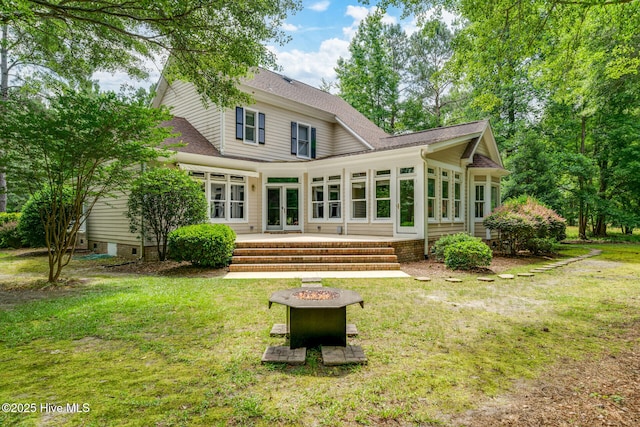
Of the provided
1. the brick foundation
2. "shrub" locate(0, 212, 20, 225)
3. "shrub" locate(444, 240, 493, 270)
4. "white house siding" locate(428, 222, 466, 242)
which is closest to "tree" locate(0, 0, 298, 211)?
the brick foundation

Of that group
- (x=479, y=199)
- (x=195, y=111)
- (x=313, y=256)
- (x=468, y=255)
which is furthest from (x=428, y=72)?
(x=313, y=256)

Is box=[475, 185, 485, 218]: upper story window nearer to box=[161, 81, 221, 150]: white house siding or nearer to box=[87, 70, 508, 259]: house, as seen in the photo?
box=[87, 70, 508, 259]: house

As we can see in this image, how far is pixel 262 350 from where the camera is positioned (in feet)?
11.3

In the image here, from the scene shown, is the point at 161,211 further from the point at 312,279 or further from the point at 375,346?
the point at 375,346

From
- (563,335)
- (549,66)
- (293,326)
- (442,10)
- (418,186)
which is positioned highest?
(442,10)

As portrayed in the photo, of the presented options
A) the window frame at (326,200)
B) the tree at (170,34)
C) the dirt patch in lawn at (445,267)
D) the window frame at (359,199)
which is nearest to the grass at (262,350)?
the dirt patch in lawn at (445,267)

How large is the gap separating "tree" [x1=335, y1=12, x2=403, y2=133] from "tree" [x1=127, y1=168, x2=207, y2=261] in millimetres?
18788

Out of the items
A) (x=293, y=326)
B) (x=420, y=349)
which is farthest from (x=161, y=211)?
(x=420, y=349)

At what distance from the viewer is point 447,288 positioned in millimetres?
6535

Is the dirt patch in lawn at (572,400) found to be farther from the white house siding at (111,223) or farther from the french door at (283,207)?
the french door at (283,207)

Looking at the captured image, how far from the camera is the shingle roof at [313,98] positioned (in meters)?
15.0

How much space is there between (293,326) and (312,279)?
3.39 m

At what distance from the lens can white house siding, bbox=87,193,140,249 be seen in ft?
36.5

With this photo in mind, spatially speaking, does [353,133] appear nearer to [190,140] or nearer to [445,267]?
[190,140]
